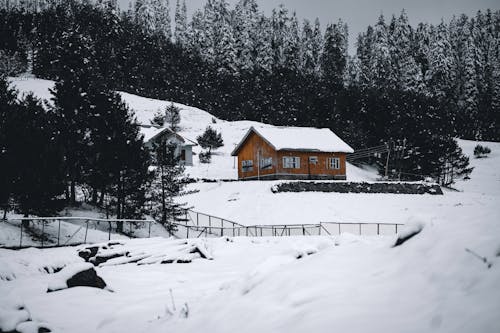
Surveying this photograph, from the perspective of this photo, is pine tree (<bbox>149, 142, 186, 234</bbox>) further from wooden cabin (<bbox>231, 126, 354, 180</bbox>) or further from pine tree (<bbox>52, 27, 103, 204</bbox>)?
wooden cabin (<bbox>231, 126, 354, 180</bbox>)

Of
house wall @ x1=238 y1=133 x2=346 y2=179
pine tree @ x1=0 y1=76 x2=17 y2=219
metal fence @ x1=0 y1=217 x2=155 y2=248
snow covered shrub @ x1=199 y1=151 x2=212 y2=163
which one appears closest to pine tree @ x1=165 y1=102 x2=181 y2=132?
snow covered shrub @ x1=199 y1=151 x2=212 y2=163

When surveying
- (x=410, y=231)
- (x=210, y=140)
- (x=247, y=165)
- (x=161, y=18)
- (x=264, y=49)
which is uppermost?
(x=161, y=18)

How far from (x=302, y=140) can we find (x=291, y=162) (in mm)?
3709

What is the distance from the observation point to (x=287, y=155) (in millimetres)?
42406

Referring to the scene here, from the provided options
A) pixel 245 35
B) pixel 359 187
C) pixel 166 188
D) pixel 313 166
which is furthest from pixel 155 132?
pixel 245 35

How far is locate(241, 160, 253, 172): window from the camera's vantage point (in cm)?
4641

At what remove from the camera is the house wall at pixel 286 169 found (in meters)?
42.2

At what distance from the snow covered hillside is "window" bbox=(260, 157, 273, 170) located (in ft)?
20.2

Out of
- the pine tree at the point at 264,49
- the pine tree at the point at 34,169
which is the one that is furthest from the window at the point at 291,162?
the pine tree at the point at 264,49

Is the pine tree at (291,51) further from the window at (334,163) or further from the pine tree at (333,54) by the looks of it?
the window at (334,163)

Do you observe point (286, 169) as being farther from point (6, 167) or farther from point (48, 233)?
point (6, 167)

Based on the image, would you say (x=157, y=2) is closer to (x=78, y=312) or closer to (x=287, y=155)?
(x=287, y=155)

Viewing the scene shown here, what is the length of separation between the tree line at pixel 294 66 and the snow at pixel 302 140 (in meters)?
16.6

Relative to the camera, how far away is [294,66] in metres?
102
